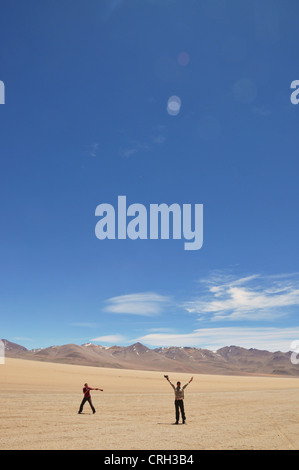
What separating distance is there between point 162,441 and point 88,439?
2.31 meters

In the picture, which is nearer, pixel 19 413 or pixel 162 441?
pixel 162 441

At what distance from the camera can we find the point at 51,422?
1495cm

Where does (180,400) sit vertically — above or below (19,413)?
above

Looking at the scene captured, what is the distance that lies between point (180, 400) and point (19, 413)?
7.76 meters
